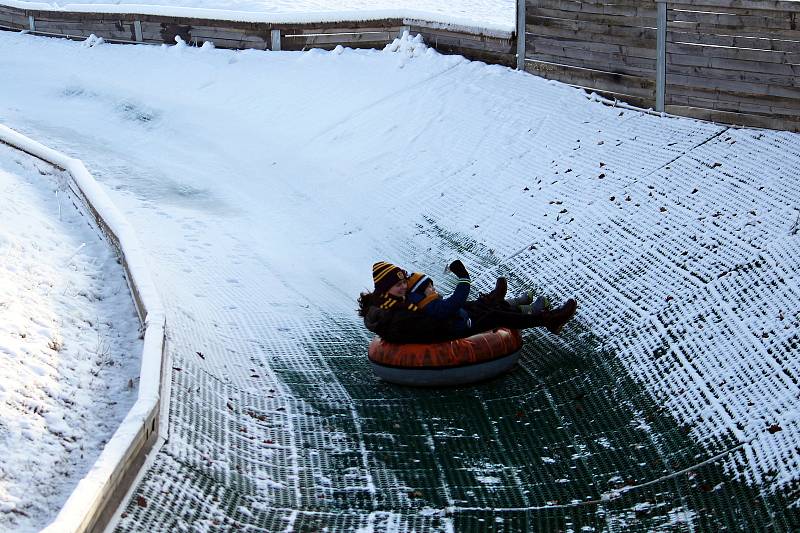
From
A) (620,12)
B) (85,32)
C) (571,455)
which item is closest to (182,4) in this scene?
(85,32)

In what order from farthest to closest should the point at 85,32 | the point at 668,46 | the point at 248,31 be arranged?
the point at 85,32, the point at 248,31, the point at 668,46

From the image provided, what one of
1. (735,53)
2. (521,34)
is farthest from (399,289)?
(521,34)

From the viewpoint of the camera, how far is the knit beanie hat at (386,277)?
28.2 feet

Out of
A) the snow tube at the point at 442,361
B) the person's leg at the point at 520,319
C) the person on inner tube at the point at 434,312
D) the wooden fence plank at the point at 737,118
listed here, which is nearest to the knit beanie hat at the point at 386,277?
the person on inner tube at the point at 434,312

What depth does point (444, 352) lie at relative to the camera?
27.6 feet

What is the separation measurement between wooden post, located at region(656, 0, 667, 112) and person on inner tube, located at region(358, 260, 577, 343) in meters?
4.25

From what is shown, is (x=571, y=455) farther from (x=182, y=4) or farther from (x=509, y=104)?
(x=182, y=4)

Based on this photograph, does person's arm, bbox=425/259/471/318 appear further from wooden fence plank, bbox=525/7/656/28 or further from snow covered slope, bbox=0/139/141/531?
wooden fence plank, bbox=525/7/656/28

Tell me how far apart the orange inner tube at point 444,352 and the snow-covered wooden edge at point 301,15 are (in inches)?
290

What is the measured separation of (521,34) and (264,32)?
5.13m

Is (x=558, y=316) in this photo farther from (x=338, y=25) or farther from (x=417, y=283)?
(x=338, y=25)

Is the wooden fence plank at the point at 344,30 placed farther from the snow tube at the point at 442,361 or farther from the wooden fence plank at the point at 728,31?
the snow tube at the point at 442,361

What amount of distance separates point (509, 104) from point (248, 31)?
5.97 meters

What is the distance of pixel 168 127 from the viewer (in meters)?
16.4
